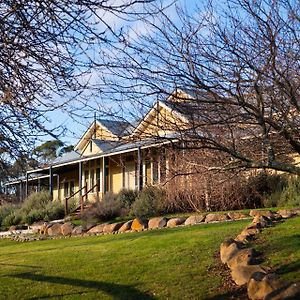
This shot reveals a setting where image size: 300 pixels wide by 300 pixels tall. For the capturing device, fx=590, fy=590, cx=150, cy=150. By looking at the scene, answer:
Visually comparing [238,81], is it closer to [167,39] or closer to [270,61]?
[270,61]

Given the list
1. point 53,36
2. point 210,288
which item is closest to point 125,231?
point 210,288

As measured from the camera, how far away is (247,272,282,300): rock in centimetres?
768

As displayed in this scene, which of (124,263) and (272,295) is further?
(124,263)

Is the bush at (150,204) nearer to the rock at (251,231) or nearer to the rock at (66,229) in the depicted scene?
the rock at (66,229)

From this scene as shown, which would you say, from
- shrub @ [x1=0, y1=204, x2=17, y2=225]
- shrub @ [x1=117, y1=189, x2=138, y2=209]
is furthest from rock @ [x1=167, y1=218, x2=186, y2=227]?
shrub @ [x1=0, y1=204, x2=17, y2=225]

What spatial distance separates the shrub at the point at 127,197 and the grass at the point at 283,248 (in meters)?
12.6

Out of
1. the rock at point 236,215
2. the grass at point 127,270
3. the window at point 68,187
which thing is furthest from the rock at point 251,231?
the window at point 68,187

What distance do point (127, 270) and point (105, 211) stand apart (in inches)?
500

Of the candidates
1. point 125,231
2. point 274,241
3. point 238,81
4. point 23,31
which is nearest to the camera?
point 23,31

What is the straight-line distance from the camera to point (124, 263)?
38.5 ft

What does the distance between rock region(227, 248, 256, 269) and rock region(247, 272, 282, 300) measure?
1.18 metres

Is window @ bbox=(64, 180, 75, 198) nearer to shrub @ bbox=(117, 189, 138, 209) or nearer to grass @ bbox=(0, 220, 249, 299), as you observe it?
shrub @ bbox=(117, 189, 138, 209)

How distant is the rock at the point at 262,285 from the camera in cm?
768

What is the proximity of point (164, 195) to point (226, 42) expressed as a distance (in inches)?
604
